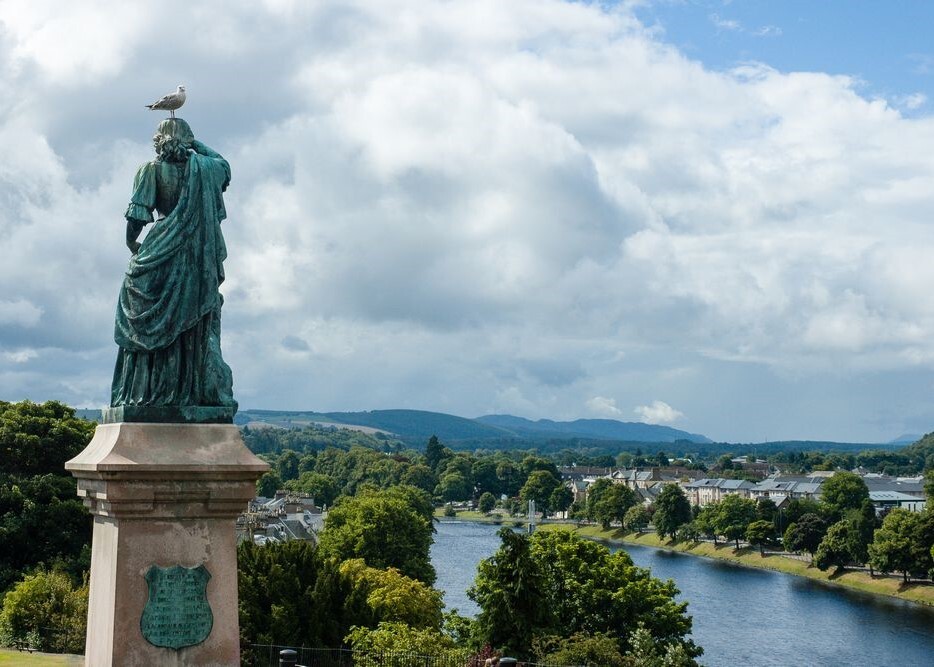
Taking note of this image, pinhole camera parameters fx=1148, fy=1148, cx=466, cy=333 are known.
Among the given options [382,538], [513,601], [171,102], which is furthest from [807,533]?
[171,102]

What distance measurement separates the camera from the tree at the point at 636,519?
15488 centimetres

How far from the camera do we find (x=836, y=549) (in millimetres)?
105625

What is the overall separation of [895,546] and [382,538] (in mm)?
53109

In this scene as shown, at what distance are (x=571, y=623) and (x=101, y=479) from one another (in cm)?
3541

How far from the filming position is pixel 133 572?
12766 millimetres

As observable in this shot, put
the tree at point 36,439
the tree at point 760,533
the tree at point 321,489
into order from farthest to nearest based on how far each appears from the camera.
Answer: the tree at point 321,489
the tree at point 760,533
the tree at point 36,439

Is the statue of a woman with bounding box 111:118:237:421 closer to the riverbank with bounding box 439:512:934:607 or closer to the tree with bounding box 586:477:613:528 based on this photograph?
the riverbank with bounding box 439:512:934:607

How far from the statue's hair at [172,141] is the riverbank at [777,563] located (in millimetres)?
50677

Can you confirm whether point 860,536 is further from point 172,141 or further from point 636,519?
point 172,141

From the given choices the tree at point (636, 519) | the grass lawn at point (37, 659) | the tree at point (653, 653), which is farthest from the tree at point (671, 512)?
the grass lawn at point (37, 659)

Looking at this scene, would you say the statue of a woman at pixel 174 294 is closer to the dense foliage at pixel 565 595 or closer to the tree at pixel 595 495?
the dense foliage at pixel 565 595

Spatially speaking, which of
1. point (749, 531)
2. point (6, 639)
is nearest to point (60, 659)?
point (6, 639)

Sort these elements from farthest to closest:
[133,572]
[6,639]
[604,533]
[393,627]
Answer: [604,533] < [393,627] < [6,639] < [133,572]

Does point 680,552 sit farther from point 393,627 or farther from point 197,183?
point 197,183
